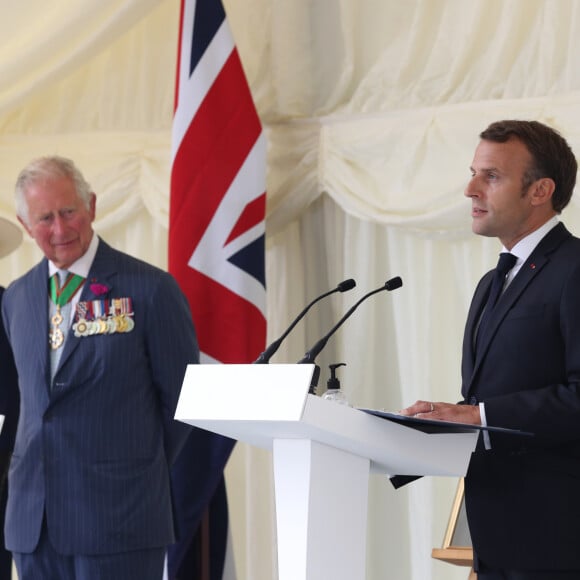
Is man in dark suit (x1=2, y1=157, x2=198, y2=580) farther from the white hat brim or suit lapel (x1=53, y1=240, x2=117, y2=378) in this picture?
the white hat brim

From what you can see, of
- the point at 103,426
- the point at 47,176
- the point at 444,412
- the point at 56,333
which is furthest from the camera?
the point at 47,176

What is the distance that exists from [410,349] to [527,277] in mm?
1985

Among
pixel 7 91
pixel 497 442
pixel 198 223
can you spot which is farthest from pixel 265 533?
pixel 497 442

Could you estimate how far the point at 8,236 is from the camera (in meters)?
4.24

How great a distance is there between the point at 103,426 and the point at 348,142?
176 centimetres

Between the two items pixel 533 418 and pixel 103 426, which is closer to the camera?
pixel 533 418

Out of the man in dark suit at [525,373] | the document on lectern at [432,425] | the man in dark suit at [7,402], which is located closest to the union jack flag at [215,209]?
the man in dark suit at [7,402]

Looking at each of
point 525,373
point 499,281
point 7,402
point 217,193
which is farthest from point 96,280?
point 525,373

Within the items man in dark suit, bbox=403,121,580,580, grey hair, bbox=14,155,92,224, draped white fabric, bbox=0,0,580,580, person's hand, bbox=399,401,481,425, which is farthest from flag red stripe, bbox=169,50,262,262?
person's hand, bbox=399,401,481,425

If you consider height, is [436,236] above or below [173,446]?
above

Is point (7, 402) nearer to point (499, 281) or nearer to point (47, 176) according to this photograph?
point (47, 176)

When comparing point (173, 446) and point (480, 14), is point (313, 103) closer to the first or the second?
point (480, 14)

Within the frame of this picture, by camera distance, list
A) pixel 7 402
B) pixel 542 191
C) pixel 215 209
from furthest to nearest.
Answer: pixel 215 209 < pixel 7 402 < pixel 542 191

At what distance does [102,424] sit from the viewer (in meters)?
3.21
